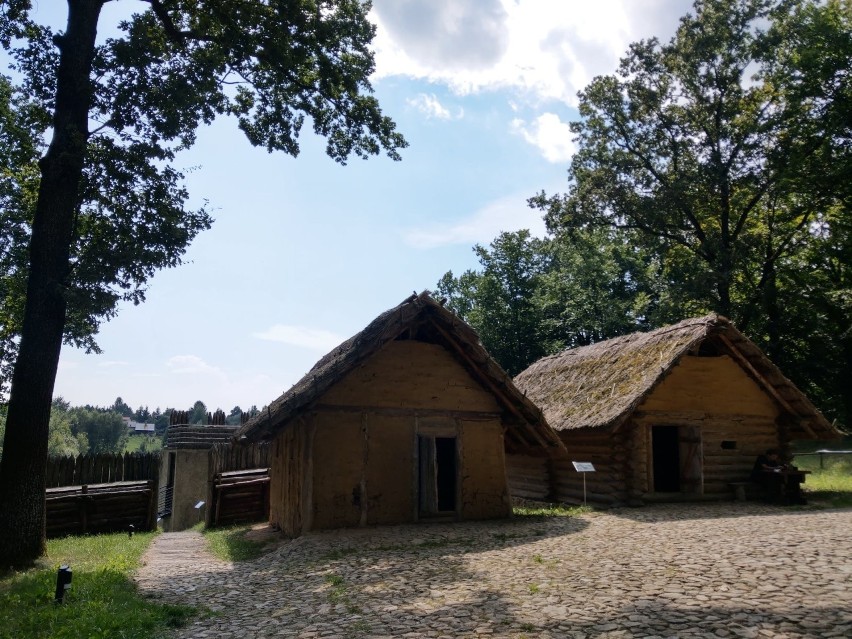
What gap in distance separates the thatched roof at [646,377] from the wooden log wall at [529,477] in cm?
190

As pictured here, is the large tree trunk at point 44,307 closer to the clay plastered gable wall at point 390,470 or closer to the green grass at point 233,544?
the green grass at point 233,544

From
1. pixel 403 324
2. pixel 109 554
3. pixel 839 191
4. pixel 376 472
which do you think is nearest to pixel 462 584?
pixel 376 472

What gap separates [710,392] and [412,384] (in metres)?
9.56

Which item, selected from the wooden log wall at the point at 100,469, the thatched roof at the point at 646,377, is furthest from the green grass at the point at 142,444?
the thatched roof at the point at 646,377

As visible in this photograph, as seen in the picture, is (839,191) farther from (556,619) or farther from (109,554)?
(109,554)

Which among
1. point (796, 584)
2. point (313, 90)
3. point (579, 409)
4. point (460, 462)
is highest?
point (313, 90)

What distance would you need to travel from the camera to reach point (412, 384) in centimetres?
1456

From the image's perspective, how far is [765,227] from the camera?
32.2 meters

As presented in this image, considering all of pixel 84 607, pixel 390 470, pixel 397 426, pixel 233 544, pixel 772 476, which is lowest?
pixel 233 544

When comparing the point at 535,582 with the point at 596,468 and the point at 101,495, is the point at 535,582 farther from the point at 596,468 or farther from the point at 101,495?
the point at 101,495

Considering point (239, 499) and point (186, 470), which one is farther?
point (186, 470)

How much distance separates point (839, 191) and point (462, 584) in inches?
1121

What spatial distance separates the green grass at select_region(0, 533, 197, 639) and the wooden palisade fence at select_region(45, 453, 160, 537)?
19.7 feet

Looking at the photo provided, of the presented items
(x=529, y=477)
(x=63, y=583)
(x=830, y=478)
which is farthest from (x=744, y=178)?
(x=63, y=583)
